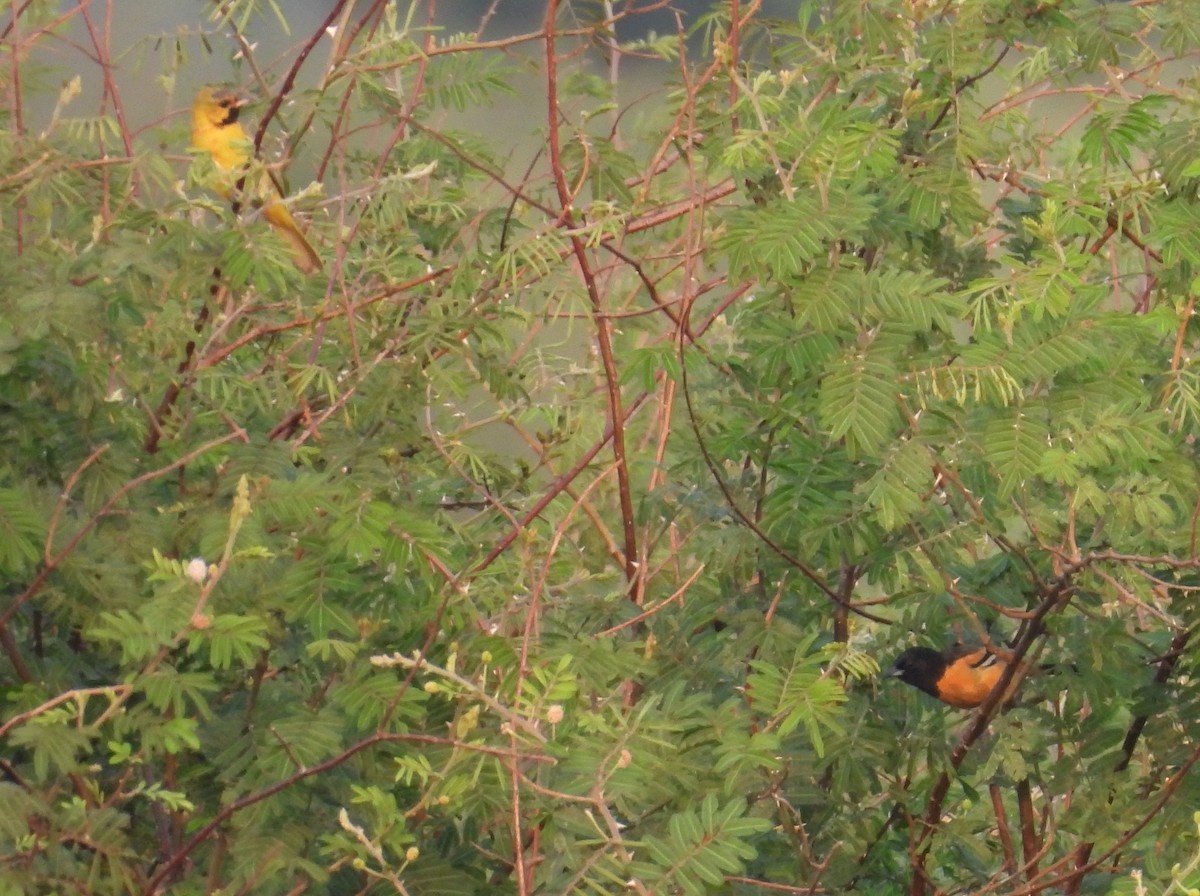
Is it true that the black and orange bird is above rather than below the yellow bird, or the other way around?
below

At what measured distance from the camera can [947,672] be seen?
2.88 meters

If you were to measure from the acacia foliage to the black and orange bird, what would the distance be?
50mm

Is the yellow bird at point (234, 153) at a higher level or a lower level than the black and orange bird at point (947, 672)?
higher

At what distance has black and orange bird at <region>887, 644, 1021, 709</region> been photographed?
2793 millimetres

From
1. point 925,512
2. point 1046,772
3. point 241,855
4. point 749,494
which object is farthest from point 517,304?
point 1046,772

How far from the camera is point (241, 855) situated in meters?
2.03

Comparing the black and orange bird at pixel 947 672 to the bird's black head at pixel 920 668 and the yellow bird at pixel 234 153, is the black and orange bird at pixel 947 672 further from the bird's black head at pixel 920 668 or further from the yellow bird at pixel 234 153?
the yellow bird at pixel 234 153

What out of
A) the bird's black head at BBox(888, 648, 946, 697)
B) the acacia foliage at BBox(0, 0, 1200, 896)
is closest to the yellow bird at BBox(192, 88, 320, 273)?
the acacia foliage at BBox(0, 0, 1200, 896)

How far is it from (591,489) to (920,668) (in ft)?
2.66

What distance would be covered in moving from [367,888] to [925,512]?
1.00 meters

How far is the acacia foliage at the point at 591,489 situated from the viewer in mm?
2002

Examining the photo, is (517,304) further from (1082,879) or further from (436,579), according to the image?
(1082,879)

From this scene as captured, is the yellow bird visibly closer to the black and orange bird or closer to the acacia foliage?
the acacia foliage

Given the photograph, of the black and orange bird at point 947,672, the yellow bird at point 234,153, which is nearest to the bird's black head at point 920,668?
the black and orange bird at point 947,672
